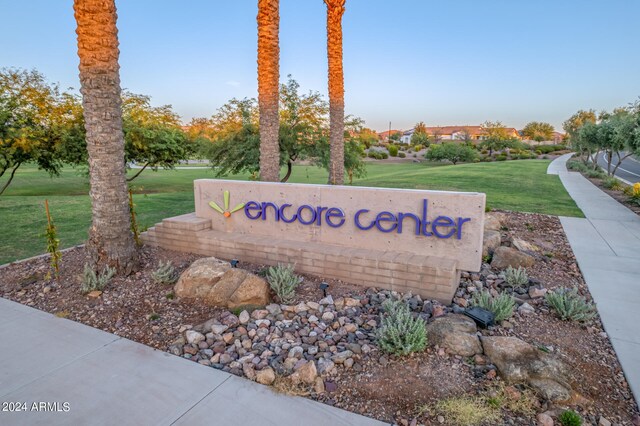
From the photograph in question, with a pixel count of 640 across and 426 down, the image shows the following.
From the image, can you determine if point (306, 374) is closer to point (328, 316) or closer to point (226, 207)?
point (328, 316)

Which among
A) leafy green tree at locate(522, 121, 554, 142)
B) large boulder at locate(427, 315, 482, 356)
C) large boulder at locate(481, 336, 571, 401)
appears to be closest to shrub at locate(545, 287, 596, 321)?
large boulder at locate(481, 336, 571, 401)

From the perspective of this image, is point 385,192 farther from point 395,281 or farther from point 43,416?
point 43,416

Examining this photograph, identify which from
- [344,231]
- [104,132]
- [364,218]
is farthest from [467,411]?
[104,132]

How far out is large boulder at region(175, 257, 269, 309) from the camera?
571 centimetres

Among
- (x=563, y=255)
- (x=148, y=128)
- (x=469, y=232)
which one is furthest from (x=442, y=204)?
(x=148, y=128)

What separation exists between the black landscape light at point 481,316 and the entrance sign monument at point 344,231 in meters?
0.61

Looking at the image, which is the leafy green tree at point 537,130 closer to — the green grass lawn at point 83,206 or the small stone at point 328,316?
the green grass lawn at point 83,206

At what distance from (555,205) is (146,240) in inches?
560

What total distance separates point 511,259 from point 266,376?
5.36 m

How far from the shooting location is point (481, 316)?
510cm

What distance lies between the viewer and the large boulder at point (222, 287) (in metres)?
5.71

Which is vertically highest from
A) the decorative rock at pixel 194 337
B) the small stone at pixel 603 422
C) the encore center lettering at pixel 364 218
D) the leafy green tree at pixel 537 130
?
the leafy green tree at pixel 537 130

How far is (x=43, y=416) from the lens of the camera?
3600mm

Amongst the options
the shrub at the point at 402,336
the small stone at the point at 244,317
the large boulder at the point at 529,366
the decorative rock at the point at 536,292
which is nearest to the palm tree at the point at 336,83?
the decorative rock at the point at 536,292
